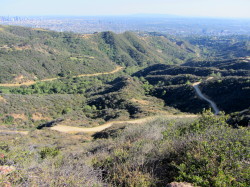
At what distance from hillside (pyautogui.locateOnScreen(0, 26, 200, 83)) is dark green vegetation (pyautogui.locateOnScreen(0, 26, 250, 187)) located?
444 mm

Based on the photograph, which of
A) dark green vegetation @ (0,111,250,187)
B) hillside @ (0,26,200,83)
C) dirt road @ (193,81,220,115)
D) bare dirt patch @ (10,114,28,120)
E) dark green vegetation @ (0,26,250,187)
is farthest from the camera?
hillside @ (0,26,200,83)

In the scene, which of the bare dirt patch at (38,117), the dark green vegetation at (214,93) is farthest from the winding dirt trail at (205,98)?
the bare dirt patch at (38,117)

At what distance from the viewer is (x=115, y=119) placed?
25812mm

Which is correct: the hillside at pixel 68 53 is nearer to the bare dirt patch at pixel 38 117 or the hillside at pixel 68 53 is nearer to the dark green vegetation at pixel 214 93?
the bare dirt patch at pixel 38 117

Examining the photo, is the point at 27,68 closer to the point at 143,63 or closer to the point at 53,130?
the point at 53,130

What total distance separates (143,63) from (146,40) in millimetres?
37526

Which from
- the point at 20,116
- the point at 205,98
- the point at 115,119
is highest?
the point at 205,98

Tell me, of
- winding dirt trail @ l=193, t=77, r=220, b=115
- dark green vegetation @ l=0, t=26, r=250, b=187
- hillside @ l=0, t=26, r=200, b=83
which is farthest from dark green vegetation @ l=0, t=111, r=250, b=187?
hillside @ l=0, t=26, r=200, b=83

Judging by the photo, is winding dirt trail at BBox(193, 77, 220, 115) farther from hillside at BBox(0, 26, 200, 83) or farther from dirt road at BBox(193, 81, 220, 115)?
hillside at BBox(0, 26, 200, 83)

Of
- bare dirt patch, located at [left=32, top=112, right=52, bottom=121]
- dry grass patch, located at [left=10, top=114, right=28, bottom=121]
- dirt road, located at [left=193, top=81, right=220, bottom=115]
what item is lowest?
bare dirt patch, located at [left=32, top=112, right=52, bottom=121]

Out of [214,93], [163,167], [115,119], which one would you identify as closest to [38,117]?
[115,119]

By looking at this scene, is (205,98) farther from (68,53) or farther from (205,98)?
(68,53)

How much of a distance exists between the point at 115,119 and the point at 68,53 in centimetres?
7255

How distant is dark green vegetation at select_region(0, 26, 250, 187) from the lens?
5.27m
